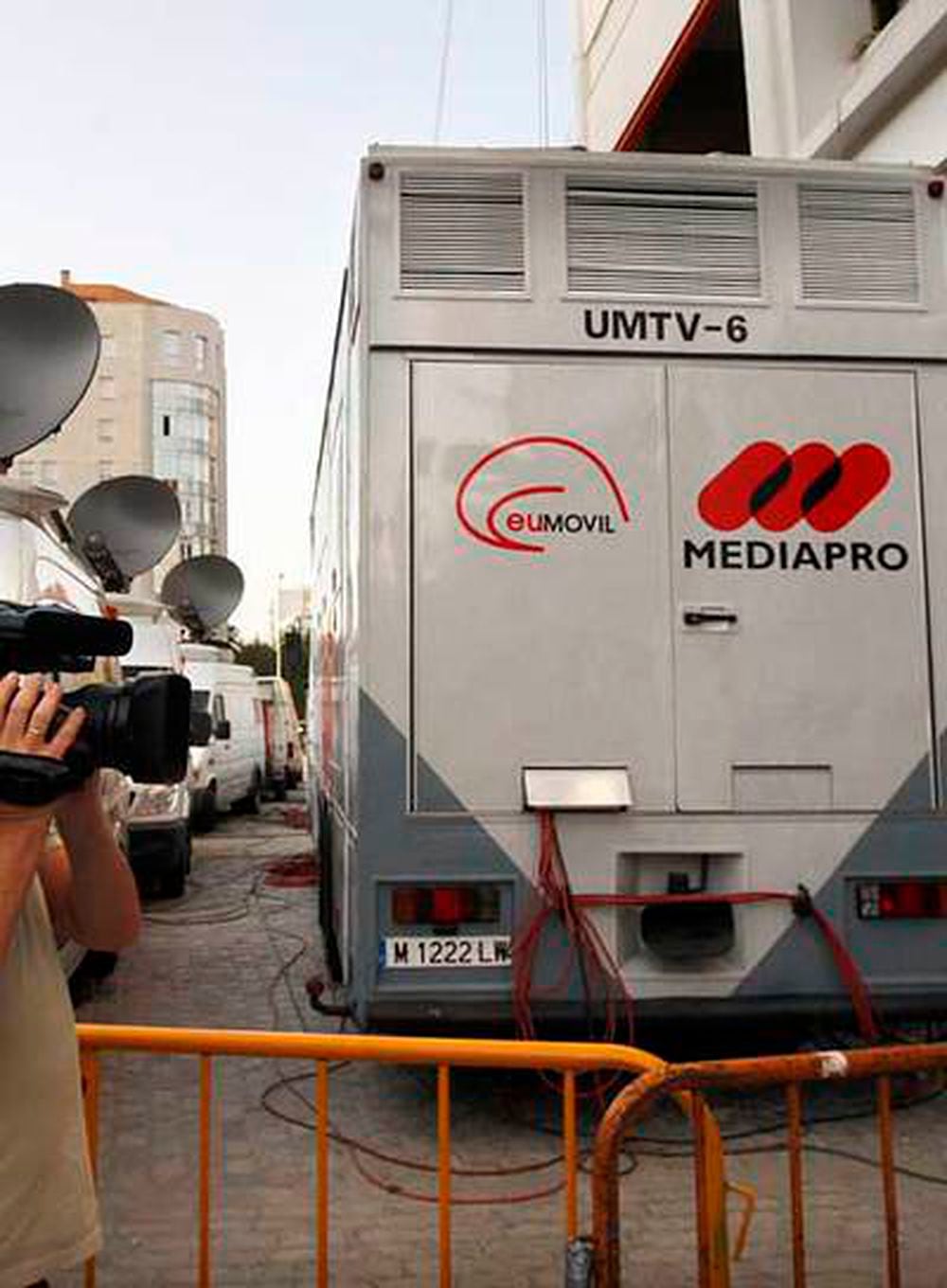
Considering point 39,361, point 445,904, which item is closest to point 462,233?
point 39,361

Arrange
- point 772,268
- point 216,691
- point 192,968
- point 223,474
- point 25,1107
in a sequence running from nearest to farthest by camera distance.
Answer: point 25,1107
point 772,268
point 192,968
point 216,691
point 223,474

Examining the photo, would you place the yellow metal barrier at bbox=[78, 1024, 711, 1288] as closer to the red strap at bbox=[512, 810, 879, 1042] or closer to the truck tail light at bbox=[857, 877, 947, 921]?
the red strap at bbox=[512, 810, 879, 1042]

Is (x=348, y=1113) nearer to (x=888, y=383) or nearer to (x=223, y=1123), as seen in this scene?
(x=223, y=1123)

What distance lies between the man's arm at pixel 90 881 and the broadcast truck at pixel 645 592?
8.13 ft

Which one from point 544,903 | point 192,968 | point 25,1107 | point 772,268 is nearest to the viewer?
point 25,1107

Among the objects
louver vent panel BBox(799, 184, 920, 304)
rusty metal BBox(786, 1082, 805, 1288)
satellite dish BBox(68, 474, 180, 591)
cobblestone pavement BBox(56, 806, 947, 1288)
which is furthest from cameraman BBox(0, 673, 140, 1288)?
satellite dish BBox(68, 474, 180, 591)

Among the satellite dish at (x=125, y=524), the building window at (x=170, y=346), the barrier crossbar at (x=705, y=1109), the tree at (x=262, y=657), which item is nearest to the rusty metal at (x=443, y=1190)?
the barrier crossbar at (x=705, y=1109)

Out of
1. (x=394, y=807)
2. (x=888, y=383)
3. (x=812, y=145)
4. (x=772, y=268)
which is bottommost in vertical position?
(x=394, y=807)

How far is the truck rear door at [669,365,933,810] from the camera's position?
483 centimetres

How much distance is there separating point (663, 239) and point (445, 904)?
9.01 feet

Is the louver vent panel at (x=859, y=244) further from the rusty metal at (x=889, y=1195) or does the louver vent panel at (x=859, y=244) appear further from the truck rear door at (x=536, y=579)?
the rusty metal at (x=889, y=1195)

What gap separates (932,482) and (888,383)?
43 centimetres

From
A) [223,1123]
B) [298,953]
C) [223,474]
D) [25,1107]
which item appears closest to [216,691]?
[298,953]

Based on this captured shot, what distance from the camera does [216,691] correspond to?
1734 centimetres
